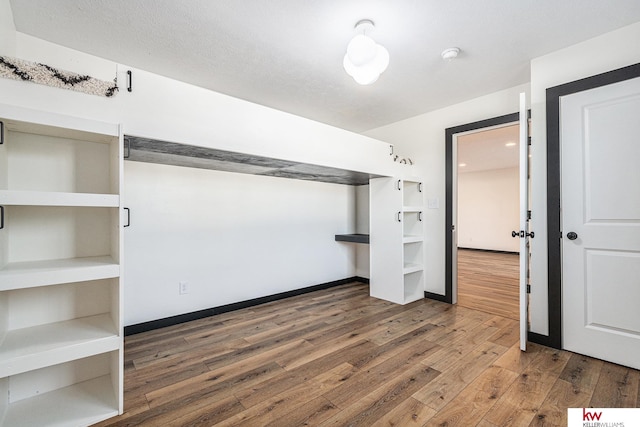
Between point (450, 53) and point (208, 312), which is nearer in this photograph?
point (450, 53)

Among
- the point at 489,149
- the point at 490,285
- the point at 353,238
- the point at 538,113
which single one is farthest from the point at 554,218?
the point at 489,149

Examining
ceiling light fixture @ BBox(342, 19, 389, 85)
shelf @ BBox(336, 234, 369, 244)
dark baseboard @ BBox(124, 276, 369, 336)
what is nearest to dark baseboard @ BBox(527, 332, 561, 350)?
shelf @ BBox(336, 234, 369, 244)

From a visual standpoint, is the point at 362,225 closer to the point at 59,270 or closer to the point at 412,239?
the point at 412,239

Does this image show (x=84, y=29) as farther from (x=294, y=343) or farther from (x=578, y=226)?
(x=578, y=226)

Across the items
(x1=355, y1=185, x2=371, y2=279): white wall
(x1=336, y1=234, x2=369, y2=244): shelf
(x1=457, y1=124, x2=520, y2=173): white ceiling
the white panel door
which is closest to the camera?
the white panel door

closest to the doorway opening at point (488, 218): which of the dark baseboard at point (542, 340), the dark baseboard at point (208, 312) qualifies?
the dark baseboard at point (542, 340)

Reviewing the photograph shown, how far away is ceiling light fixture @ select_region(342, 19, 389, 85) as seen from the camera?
5.98 ft

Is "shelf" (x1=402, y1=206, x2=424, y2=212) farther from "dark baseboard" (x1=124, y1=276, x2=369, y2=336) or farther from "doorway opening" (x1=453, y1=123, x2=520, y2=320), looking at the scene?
"dark baseboard" (x1=124, y1=276, x2=369, y2=336)

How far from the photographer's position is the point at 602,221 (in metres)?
2.09

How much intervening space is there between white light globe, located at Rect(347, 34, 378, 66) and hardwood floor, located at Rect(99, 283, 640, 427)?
2114 mm

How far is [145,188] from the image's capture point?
2594 millimetres

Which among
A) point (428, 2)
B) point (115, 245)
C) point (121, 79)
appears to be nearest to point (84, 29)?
point (121, 79)

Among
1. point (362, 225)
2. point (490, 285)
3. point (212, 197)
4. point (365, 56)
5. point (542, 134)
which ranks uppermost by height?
point (365, 56)

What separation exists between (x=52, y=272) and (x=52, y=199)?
13.7 inches
